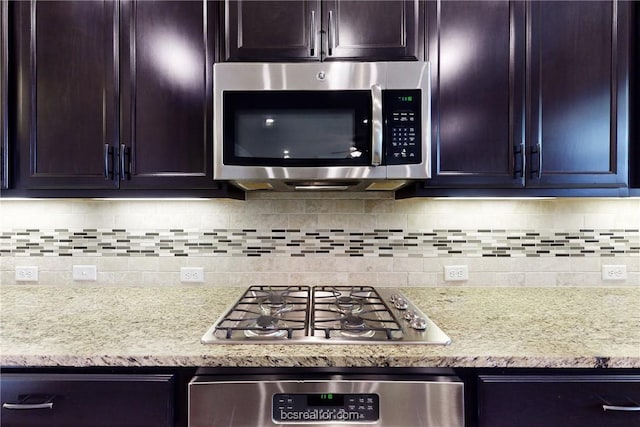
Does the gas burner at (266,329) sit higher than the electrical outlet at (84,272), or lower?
lower

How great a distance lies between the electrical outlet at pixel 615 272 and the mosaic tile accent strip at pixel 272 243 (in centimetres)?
26

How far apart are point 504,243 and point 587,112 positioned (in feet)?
2.05

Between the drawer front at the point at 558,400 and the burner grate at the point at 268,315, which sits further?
the burner grate at the point at 268,315

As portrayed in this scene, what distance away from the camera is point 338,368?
0.89 meters

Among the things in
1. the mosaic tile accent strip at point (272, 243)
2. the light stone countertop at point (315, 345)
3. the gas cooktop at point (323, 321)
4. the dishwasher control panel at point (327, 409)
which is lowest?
the dishwasher control panel at point (327, 409)

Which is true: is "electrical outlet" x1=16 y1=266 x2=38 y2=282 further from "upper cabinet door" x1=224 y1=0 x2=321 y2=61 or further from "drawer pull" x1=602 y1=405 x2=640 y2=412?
"drawer pull" x1=602 y1=405 x2=640 y2=412

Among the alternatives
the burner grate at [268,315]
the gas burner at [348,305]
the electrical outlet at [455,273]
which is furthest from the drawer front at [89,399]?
the electrical outlet at [455,273]

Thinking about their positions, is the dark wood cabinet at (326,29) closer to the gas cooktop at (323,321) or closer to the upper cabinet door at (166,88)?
the upper cabinet door at (166,88)

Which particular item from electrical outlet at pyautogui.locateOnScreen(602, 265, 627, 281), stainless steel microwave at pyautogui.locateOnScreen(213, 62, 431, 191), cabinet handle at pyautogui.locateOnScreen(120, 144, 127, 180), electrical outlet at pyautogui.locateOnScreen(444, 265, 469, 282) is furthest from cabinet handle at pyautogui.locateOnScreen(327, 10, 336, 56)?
electrical outlet at pyautogui.locateOnScreen(602, 265, 627, 281)

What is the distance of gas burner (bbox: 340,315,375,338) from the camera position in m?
0.98

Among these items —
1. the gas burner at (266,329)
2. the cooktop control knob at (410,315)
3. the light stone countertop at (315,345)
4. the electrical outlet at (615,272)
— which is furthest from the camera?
the electrical outlet at (615,272)

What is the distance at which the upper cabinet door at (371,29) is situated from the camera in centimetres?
128

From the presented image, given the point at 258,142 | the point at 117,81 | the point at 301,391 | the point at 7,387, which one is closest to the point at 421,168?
the point at 258,142

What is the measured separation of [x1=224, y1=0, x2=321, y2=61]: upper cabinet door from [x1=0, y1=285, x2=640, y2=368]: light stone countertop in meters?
0.99
